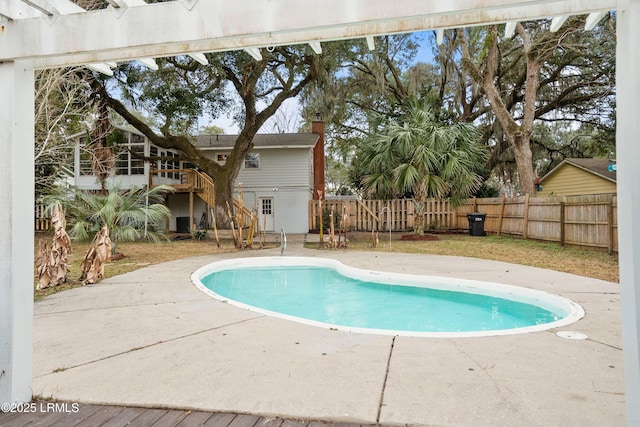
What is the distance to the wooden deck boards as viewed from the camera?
206 centimetres

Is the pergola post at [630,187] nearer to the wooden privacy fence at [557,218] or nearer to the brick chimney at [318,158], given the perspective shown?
the wooden privacy fence at [557,218]

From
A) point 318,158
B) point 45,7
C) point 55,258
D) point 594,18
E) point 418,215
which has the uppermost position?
point 318,158

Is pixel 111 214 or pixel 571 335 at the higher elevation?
pixel 111 214

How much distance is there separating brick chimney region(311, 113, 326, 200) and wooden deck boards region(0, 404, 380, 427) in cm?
1803

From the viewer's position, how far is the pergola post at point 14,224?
7.23 feet

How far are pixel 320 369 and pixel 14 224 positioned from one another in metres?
2.12

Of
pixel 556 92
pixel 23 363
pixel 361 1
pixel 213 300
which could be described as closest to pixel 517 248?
pixel 213 300

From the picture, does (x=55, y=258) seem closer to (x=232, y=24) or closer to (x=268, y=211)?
(x=232, y=24)

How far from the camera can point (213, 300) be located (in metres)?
5.09

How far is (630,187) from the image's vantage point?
166cm

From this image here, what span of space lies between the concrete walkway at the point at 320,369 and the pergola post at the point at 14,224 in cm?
32

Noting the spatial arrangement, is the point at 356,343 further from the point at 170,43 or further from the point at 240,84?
the point at 240,84

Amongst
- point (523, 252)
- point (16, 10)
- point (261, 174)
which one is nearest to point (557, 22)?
point (16, 10)

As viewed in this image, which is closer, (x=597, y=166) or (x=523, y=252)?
(x=523, y=252)
